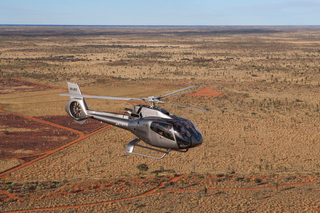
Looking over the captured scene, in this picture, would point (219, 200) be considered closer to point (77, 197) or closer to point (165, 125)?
point (165, 125)

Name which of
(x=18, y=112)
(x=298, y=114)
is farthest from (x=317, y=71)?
(x=18, y=112)

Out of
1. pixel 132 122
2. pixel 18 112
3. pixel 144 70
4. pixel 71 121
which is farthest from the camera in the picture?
pixel 144 70

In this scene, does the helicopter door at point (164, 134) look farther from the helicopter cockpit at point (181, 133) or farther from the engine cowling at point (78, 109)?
the engine cowling at point (78, 109)

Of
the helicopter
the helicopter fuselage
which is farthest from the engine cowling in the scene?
the helicopter fuselage

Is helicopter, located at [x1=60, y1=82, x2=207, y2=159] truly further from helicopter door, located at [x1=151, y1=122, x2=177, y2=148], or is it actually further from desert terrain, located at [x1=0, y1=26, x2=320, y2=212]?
desert terrain, located at [x1=0, y1=26, x2=320, y2=212]

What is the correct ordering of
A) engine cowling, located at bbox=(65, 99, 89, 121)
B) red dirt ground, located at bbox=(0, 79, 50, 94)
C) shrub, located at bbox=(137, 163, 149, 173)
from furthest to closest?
red dirt ground, located at bbox=(0, 79, 50, 94) < shrub, located at bbox=(137, 163, 149, 173) < engine cowling, located at bbox=(65, 99, 89, 121)

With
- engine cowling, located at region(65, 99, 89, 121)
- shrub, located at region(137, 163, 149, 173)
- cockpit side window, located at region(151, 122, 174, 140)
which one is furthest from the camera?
shrub, located at region(137, 163, 149, 173)

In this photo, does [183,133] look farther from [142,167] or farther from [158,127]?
[142,167]
